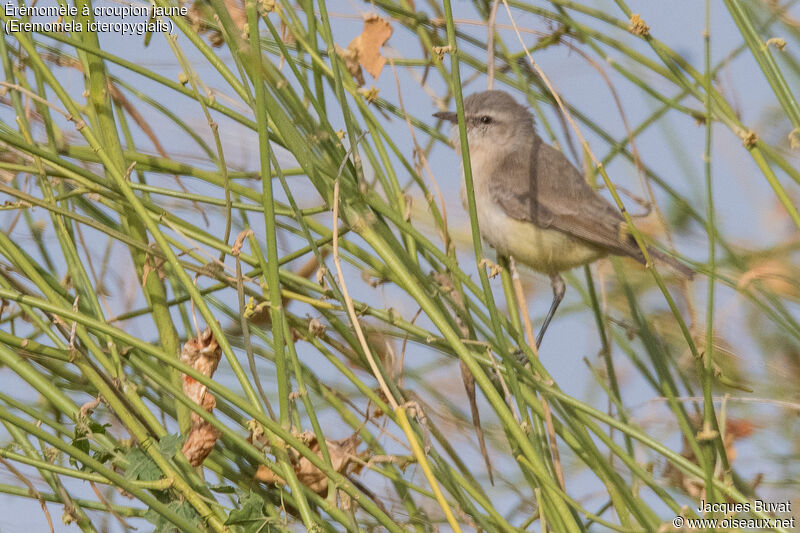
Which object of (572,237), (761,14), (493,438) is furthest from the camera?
(572,237)

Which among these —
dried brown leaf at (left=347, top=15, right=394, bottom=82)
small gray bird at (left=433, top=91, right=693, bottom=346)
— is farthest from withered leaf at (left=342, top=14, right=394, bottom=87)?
small gray bird at (left=433, top=91, right=693, bottom=346)

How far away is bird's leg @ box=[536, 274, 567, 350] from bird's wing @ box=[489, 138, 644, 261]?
0.71 feet

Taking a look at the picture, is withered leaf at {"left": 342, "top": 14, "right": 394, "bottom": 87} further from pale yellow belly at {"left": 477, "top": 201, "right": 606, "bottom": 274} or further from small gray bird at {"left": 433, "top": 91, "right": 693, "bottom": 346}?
pale yellow belly at {"left": 477, "top": 201, "right": 606, "bottom": 274}

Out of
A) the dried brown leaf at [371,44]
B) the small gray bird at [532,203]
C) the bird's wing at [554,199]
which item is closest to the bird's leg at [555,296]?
the small gray bird at [532,203]

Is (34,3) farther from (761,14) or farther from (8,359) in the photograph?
(761,14)

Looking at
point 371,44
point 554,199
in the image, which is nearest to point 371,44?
point 371,44

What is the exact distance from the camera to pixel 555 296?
3574 mm

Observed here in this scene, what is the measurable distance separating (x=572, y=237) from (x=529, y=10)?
1.27 metres

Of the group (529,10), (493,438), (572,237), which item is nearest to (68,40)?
(529,10)

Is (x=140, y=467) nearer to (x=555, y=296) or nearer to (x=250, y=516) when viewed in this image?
(x=250, y=516)

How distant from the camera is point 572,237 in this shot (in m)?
3.48

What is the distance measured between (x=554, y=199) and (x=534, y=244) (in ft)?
0.86

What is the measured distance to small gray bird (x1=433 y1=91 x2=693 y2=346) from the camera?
3432mm

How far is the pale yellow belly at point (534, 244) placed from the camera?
135 inches
